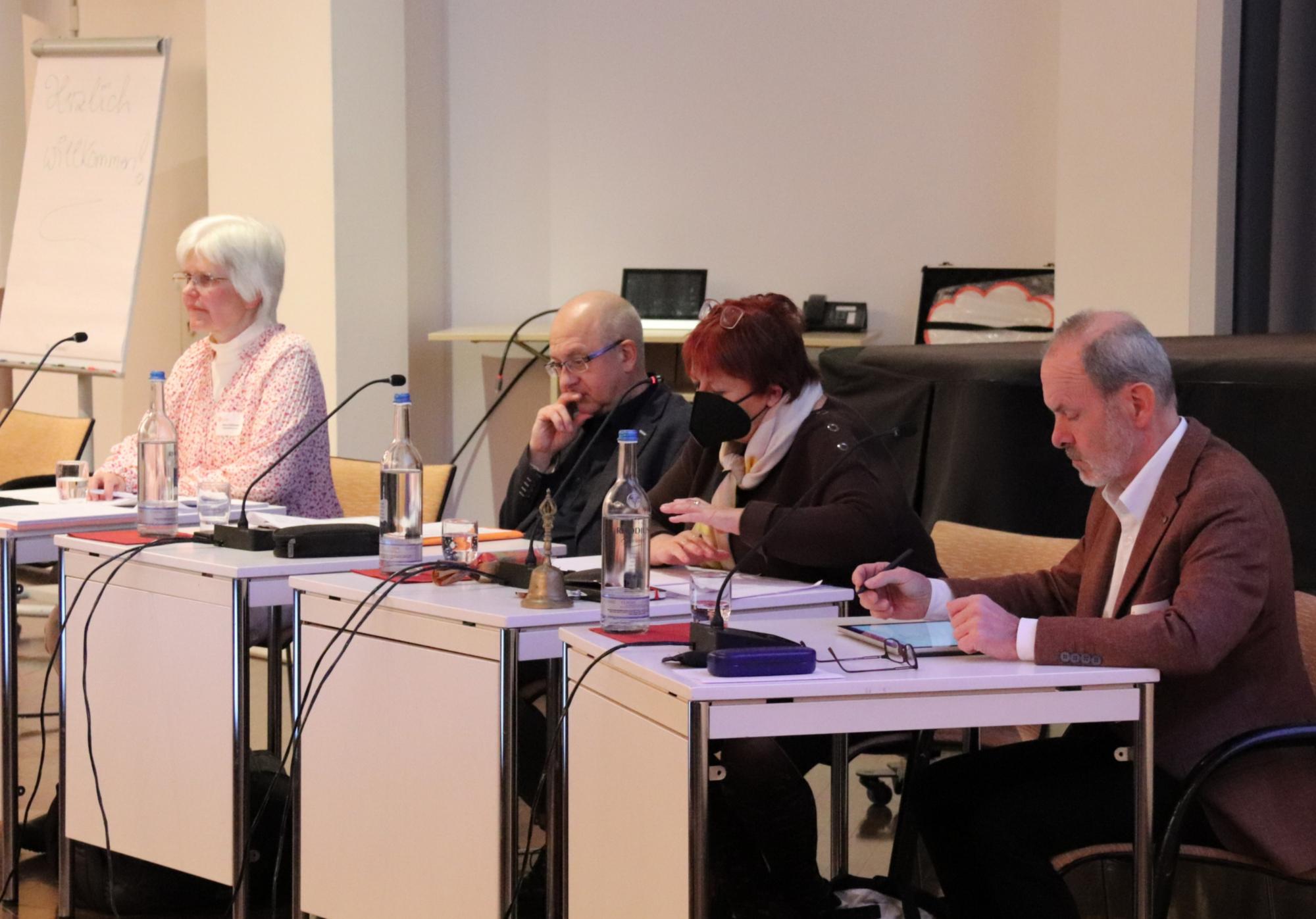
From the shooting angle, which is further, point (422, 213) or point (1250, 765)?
point (422, 213)

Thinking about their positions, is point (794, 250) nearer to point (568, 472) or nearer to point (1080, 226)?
point (1080, 226)

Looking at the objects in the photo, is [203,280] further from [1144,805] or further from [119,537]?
[1144,805]

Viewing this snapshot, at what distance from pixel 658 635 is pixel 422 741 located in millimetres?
473

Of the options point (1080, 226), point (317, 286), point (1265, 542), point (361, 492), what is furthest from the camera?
point (317, 286)

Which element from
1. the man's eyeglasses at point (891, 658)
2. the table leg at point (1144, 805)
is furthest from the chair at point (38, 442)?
the table leg at point (1144, 805)

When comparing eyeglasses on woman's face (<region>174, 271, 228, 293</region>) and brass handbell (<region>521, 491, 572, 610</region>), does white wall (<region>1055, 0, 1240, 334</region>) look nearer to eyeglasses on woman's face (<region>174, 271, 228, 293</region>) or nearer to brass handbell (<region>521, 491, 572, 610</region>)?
eyeglasses on woman's face (<region>174, 271, 228, 293</region>)

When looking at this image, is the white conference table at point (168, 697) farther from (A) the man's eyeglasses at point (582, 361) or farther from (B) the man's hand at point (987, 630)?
(B) the man's hand at point (987, 630)

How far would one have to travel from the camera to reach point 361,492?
3.73 metres

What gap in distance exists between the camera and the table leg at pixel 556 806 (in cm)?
211

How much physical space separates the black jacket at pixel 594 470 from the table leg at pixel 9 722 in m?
1.00

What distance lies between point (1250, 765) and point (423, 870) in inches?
45.2

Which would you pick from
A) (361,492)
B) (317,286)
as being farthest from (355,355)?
(361,492)

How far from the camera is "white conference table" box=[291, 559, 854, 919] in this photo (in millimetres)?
2086

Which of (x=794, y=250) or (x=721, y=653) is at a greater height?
(x=794, y=250)
